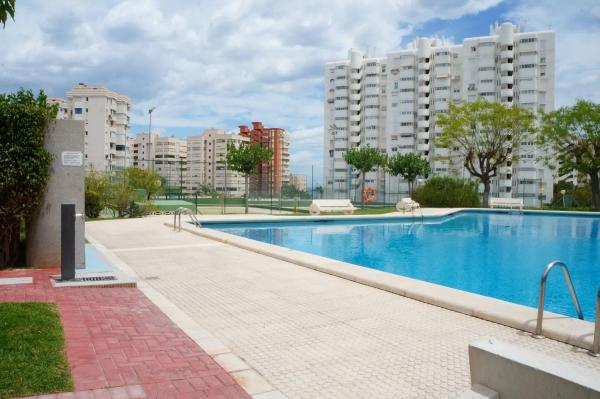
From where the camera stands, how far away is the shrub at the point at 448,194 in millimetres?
34500

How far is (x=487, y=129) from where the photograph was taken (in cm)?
3778

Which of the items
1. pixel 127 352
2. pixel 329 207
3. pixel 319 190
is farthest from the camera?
pixel 319 190

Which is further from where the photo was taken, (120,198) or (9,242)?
(120,198)

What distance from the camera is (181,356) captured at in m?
4.30

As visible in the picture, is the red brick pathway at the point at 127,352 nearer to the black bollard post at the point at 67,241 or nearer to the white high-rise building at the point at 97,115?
the black bollard post at the point at 67,241

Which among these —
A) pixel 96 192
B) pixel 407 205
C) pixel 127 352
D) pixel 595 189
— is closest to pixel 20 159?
pixel 127 352

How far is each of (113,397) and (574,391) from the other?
2746mm

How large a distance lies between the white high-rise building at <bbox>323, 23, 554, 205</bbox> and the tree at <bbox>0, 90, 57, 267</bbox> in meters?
54.9

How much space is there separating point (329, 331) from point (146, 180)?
23162mm

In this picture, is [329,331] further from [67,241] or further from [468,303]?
[67,241]

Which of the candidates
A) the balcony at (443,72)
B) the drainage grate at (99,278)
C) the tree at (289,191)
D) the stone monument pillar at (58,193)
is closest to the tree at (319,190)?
the tree at (289,191)

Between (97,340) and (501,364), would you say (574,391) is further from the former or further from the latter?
(97,340)

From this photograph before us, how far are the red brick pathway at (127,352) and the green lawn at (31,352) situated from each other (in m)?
0.10

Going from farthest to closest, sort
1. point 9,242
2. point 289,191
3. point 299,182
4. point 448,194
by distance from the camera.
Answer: point 299,182
point 448,194
point 289,191
point 9,242
